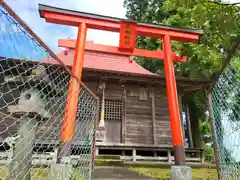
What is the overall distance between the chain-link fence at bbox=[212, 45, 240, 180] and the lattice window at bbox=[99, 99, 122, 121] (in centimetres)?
616

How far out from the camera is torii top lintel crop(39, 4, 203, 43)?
5.15 metres

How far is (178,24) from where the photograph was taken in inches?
437

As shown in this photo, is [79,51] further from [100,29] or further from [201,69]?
[201,69]

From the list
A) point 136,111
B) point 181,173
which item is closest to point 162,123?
point 136,111

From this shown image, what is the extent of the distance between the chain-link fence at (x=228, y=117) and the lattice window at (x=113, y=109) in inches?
242

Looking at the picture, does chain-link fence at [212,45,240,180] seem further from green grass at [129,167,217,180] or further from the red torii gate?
green grass at [129,167,217,180]

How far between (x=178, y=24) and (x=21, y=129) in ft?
35.2

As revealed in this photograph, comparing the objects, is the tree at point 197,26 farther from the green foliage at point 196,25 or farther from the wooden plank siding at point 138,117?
the wooden plank siding at point 138,117

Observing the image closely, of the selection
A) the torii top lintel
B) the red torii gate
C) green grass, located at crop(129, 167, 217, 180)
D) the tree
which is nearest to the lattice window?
green grass, located at crop(129, 167, 217, 180)

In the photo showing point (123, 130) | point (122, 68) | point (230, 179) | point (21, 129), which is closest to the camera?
point (21, 129)

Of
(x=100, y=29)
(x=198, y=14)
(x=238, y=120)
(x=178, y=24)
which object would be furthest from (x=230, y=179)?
(x=178, y=24)

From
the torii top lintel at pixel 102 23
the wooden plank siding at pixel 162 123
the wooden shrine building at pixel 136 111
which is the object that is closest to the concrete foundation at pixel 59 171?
the torii top lintel at pixel 102 23

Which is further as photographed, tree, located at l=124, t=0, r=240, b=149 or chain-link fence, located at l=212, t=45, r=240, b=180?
tree, located at l=124, t=0, r=240, b=149

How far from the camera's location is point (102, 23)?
541 cm
